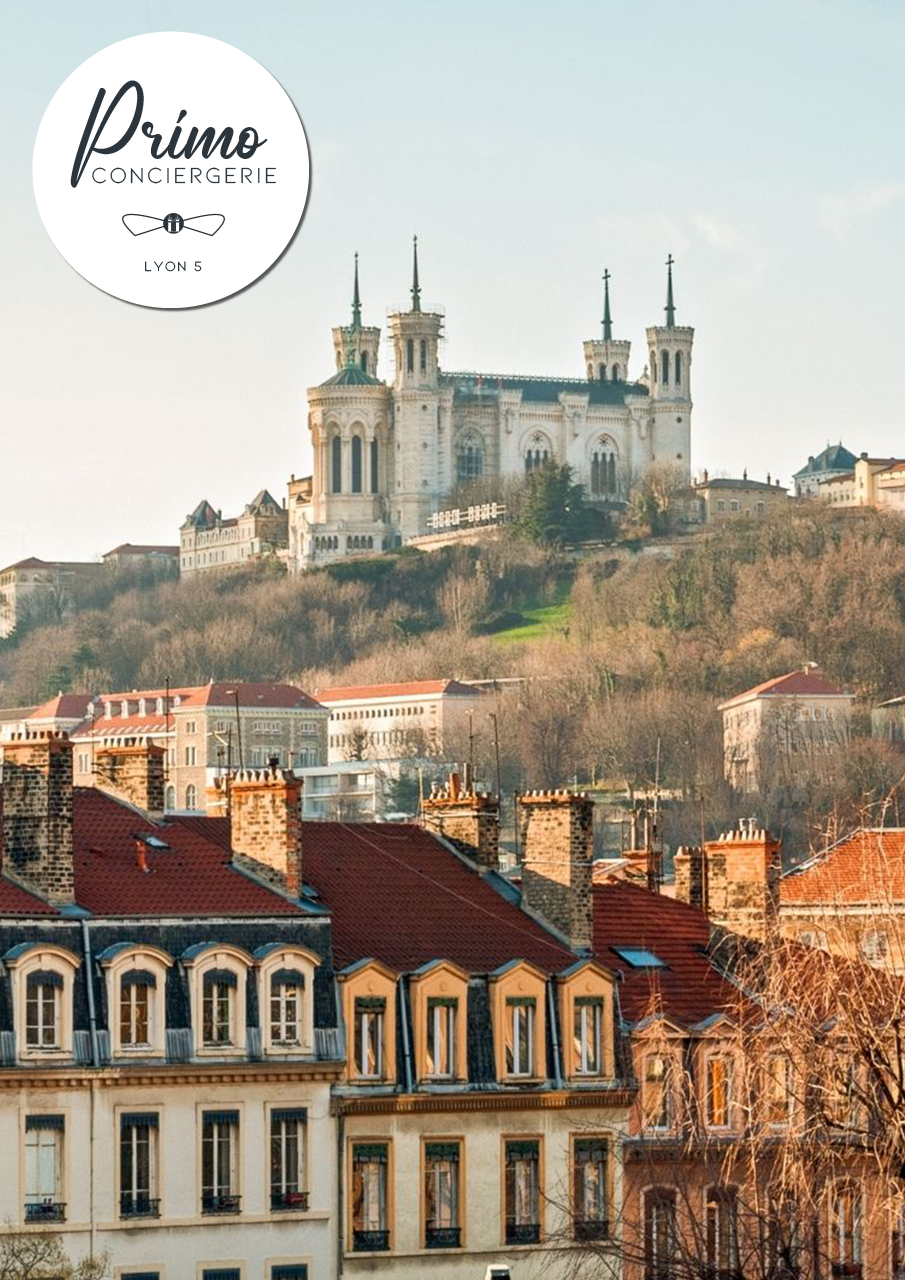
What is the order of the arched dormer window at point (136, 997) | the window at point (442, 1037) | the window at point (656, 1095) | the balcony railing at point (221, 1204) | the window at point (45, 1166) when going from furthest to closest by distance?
the window at point (656, 1095) → the window at point (442, 1037) → the balcony railing at point (221, 1204) → the arched dormer window at point (136, 997) → the window at point (45, 1166)

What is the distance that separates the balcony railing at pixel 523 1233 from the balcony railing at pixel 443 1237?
28.0 inches

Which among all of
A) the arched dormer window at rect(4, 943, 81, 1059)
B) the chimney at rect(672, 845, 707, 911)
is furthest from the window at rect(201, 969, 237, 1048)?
the chimney at rect(672, 845, 707, 911)

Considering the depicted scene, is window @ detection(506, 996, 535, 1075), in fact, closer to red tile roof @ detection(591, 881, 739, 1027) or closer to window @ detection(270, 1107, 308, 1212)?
red tile roof @ detection(591, 881, 739, 1027)

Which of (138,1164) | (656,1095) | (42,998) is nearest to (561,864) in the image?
(656,1095)

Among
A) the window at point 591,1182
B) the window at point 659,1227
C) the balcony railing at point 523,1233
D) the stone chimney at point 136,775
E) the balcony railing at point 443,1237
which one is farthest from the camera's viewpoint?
the stone chimney at point 136,775

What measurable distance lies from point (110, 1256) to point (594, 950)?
849cm

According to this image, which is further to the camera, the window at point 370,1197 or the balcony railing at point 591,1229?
the balcony railing at point 591,1229

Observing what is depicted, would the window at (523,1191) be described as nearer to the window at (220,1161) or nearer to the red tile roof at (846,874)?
the window at (220,1161)

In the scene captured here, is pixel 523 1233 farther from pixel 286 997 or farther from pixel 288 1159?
pixel 286 997

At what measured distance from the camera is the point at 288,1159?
1751 inches

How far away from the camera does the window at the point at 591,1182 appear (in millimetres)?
46094

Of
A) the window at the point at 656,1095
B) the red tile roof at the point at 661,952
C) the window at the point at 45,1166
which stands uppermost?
the red tile roof at the point at 661,952

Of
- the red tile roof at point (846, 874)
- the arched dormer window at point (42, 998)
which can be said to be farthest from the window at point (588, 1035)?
the red tile roof at point (846, 874)

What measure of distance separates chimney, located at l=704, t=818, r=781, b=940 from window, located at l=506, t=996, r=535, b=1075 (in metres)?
5.37
